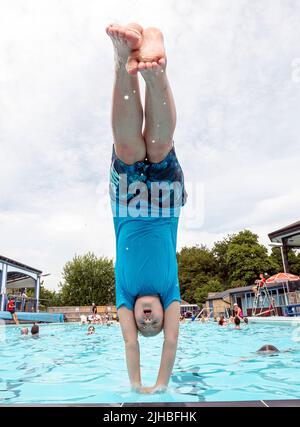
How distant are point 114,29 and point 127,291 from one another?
84.3 inches

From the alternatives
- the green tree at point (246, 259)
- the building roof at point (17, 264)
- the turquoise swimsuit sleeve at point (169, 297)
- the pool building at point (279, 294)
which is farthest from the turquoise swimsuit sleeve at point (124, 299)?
the green tree at point (246, 259)

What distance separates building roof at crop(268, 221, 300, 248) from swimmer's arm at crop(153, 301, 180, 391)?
16.9 metres

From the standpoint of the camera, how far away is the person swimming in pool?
2.78m

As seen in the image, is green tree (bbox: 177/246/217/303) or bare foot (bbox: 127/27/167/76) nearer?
bare foot (bbox: 127/27/167/76)

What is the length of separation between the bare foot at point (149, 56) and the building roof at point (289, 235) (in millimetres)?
17663

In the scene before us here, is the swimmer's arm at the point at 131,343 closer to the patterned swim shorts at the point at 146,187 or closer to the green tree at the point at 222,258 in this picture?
the patterned swim shorts at the point at 146,187

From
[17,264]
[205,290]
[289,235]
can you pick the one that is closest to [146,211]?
[289,235]

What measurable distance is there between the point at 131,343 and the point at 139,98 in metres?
2.09

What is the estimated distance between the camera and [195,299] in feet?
147

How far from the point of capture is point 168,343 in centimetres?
310

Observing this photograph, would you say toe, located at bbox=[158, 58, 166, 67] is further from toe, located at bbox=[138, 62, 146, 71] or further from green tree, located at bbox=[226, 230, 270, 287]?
green tree, located at bbox=[226, 230, 270, 287]

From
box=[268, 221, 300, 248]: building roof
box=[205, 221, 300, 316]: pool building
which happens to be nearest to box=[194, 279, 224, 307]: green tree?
box=[205, 221, 300, 316]: pool building
